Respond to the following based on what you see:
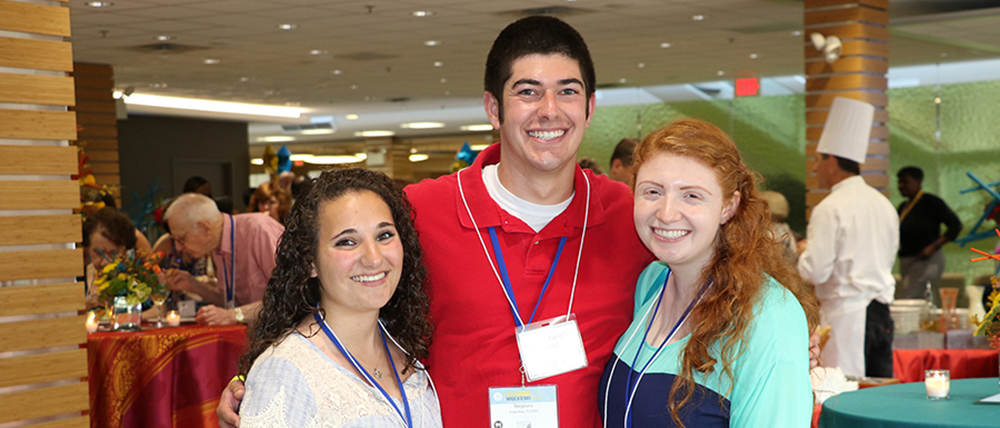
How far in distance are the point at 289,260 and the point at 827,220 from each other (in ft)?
13.9

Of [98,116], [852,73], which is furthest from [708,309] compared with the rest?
[98,116]

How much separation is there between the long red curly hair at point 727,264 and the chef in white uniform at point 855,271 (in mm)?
3705

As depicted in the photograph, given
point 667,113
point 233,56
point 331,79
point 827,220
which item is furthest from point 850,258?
point 331,79

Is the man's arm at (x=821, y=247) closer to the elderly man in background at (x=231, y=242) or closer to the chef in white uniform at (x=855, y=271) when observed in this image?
the chef in white uniform at (x=855, y=271)

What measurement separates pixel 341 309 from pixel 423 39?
313 inches

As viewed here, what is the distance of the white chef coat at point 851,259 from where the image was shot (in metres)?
5.26

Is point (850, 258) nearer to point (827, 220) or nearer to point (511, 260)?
point (827, 220)

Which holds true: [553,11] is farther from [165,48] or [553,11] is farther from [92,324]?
[92,324]

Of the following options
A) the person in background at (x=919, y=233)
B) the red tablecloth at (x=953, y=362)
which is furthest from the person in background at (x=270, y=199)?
the person in background at (x=919, y=233)

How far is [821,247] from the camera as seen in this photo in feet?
17.5

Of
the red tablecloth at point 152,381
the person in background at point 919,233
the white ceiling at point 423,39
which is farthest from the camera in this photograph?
the person in background at point 919,233

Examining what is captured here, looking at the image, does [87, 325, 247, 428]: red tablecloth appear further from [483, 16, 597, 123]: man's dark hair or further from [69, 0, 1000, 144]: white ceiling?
[69, 0, 1000, 144]: white ceiling

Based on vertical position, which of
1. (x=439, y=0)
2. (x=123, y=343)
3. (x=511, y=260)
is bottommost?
(x=123, y=343)

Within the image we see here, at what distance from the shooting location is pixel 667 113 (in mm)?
11586
